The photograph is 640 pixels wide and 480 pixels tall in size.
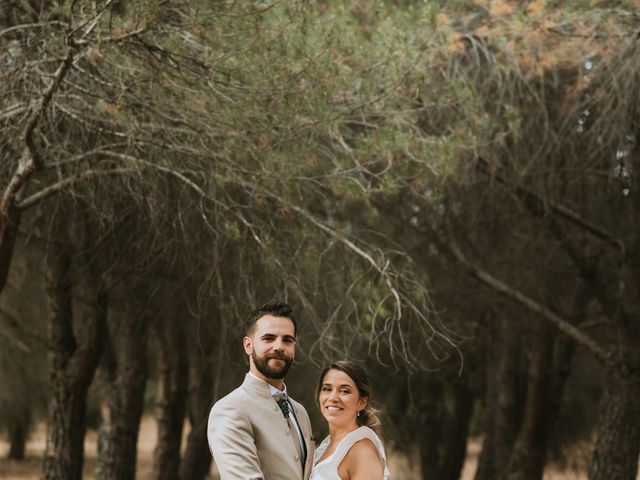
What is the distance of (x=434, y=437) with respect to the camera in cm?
2025

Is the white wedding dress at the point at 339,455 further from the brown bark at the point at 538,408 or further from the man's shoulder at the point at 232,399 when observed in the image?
the brown bark at the point at 538,408

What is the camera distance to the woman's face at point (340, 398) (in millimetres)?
4363

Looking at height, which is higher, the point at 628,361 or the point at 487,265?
the point at 487,265

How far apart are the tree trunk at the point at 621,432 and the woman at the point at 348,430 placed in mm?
7062

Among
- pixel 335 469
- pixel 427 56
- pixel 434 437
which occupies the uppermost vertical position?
pixel 427 56

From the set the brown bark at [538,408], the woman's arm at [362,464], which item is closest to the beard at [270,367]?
the woman's arm at [362,464]

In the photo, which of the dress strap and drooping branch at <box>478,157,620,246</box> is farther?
drooping branch at <box>478,157,620,246</box>

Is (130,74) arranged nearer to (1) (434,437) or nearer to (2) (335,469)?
(2) (335,469)

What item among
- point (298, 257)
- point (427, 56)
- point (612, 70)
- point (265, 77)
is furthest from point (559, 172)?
point (265, 77)

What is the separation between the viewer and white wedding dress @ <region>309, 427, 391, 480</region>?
13.8 feet

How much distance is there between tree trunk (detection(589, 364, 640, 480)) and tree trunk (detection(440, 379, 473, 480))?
8485mm

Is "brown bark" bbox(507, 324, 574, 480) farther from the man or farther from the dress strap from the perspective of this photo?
the man

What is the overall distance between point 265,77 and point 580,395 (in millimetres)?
15403

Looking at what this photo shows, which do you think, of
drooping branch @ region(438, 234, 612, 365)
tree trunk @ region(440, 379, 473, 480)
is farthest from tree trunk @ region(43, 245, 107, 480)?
tree trunk @ region(440, 379, 473, 480)
